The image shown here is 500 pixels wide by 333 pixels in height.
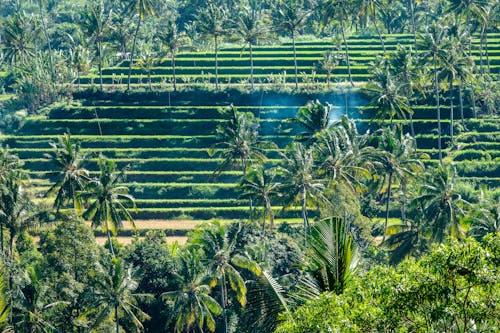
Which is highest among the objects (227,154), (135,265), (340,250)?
(340,250)

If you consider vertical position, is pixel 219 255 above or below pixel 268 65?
below

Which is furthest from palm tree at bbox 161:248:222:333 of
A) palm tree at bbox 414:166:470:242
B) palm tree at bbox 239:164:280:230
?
palm tree at bbox 414:166:470:242

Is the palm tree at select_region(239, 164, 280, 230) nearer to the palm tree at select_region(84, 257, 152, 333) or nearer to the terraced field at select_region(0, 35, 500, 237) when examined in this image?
the palm tree at select_region(84, 257, 152, 333)

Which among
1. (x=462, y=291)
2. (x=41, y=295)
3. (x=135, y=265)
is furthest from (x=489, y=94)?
(x=462, y=291)

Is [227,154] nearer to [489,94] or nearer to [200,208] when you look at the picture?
[200,208]

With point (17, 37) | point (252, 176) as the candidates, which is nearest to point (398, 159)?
point (252, 176)

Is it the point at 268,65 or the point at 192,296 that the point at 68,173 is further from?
the point at 268,65
